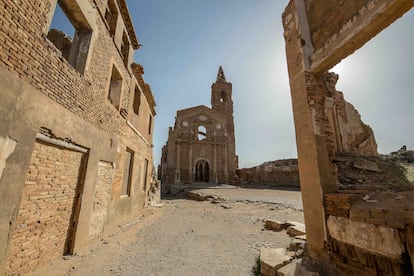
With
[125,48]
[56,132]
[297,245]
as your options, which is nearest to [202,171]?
[125,48]

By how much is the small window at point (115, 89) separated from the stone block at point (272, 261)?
22.4 ft

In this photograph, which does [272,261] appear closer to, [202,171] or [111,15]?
[111,15]

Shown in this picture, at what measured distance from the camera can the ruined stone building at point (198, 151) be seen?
23641 mm

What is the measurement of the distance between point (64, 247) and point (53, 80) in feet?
12.1

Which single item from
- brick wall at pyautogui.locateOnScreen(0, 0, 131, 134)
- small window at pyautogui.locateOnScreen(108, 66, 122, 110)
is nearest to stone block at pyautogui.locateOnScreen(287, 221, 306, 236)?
brick wall at pyautogui.locateOnScreen(0, 0, 131, 134)

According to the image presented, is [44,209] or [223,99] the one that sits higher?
[223,99]

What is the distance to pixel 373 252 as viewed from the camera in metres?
2.40

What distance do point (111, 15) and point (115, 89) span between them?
3.04m

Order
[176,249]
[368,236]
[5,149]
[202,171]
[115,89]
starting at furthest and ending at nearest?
1. [202,171]
2. [115,89]
3. [176,249]
4. [5,149]
5. [368,236]

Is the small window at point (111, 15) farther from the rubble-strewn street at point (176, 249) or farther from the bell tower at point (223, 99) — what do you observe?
the bell tower at point (223, 99)

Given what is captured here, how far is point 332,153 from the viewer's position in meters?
3.58

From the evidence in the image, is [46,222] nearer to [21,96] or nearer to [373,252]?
[21,96]

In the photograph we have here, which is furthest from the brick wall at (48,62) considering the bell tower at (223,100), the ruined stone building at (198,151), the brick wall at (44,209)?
the bell tower at (223,100)

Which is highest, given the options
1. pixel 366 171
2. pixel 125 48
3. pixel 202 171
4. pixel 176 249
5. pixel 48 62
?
pixel 125 48
